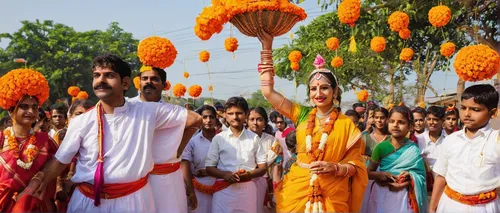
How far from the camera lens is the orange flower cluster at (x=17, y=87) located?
381cm

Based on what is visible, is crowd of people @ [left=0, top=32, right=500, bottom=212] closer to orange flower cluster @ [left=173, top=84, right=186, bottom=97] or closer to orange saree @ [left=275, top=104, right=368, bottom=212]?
orange saree @ [left=275, top=104, right=368, bottom=212]

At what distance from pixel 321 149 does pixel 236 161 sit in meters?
1.85

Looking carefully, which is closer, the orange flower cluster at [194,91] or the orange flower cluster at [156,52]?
the orange flower cluster at [156,52]

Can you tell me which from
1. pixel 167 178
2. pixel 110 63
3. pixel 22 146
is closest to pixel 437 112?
pixel 167 178

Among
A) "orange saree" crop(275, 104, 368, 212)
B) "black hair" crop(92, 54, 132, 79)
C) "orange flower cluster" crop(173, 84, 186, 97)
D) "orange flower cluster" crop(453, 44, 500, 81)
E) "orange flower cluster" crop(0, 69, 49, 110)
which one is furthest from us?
"orange flower cluster" crop(173, 84, 186, 97)

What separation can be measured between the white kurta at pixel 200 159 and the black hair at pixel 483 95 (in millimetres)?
3269

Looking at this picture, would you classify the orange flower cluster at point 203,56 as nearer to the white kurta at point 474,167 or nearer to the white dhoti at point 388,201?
the white dhoti at point 388,201

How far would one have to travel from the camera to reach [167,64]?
16.6 ft

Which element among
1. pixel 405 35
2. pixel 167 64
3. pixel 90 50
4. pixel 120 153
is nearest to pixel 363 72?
pixel 405 35

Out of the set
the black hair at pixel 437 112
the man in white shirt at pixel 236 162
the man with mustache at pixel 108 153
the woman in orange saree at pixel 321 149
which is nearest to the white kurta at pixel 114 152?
the man with mustache at pixel 108 153

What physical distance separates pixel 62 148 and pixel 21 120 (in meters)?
0.51

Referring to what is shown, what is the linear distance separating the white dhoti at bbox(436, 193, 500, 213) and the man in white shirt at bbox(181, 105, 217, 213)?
9.54 ft

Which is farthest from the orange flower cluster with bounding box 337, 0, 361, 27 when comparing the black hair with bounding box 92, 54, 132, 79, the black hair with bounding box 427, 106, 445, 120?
the black hair with bounding box 92, 54, 132, 79

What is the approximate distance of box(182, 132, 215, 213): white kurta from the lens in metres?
6.24
